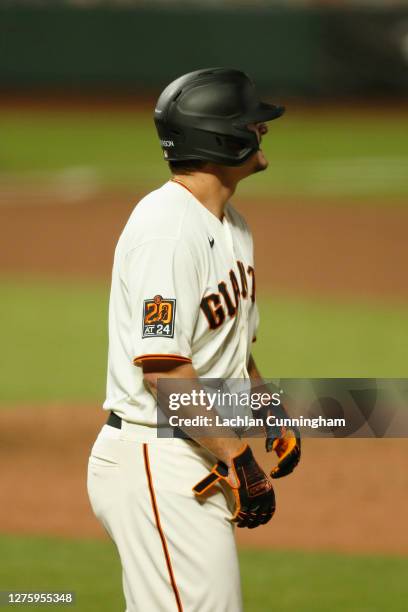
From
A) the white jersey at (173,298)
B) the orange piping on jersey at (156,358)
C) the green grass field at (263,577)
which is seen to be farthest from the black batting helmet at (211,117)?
the green grass field at (263,577)

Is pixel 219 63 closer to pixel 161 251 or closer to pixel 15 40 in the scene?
pixel 15 40

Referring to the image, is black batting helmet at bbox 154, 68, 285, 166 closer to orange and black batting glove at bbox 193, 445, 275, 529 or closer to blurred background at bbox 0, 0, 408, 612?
orange and black batting glove at bbox 193, 445, 275, 529

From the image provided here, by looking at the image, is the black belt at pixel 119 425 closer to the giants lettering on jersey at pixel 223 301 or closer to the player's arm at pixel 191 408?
the player's arm at pixel 191 408

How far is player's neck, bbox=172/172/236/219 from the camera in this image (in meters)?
3.62

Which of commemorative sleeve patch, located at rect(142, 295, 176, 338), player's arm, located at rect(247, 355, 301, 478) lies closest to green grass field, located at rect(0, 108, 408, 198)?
player's arm, located at rect(247, 355, 301, 478)

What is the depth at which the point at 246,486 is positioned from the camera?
3.38 metres

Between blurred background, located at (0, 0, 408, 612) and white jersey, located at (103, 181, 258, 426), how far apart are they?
2.34 m

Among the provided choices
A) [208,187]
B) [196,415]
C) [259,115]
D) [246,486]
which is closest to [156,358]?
[196,415]

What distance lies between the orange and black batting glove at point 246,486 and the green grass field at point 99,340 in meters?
6.50

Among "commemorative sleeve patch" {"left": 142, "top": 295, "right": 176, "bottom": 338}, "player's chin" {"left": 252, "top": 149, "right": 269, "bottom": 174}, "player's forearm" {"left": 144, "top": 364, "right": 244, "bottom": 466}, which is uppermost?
"player's chin" {"left": 252, "top": 149, "right": 269, "bottom": 174}

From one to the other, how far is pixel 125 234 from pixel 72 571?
3113mm

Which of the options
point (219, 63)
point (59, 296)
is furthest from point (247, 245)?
point (219, 63)

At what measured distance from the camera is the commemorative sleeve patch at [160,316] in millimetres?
3318

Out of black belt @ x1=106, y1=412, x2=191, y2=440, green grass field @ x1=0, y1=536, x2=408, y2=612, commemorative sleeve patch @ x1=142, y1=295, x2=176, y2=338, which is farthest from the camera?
green grass field @ x1=0, y1=536, x2=408, y2=612
